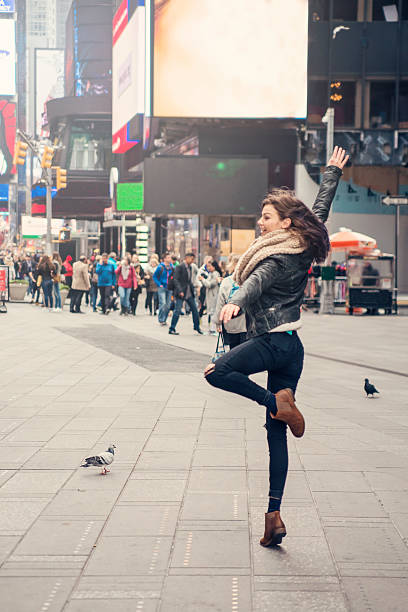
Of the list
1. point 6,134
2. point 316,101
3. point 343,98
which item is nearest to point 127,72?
point 316,101

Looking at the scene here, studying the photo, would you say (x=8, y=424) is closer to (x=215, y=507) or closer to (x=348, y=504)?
(x=215, y=507)

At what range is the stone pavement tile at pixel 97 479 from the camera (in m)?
5.83

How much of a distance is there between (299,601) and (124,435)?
399cm

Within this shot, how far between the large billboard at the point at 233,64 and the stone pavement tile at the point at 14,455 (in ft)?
104

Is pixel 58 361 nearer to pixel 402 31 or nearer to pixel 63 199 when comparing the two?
pixel 402 31

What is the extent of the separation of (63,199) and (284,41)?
1768 inches

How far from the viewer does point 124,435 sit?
25.1 ft

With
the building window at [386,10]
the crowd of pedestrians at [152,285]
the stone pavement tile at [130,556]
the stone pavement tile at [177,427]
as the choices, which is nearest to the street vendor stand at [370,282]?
the crowd of pedestrians at [152,285]

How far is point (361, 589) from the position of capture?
3.97m

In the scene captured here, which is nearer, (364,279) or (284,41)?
(364,279)

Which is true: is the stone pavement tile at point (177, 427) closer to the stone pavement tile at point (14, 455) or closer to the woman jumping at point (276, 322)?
the stone pavement tile at point (14, 455)

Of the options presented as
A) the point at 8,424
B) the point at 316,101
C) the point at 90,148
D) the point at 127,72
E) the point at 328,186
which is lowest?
the point at 8,424

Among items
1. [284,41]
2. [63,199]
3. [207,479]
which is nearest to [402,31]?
[284,41]


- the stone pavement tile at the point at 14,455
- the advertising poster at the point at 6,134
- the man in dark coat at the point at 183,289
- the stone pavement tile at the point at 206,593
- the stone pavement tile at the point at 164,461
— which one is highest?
the advertising poster at the point at 6,134
